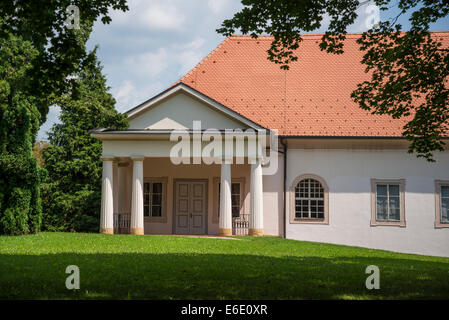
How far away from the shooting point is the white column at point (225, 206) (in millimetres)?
19188

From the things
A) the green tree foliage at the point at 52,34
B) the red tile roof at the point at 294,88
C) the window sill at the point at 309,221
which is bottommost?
the window sill at the point at 309,221

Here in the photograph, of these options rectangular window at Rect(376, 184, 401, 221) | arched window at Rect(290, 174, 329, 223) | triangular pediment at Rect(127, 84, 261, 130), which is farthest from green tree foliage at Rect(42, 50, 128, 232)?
rectangular window at Rect(376, 184, 401, 221)

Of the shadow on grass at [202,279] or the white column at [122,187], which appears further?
the white column at [122,187]

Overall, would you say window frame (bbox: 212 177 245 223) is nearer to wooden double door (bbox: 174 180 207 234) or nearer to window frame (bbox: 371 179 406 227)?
wooden double door (bbox: 174 180 207 234)

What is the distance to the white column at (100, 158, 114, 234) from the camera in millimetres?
19219

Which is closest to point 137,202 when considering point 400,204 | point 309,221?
point 309,221

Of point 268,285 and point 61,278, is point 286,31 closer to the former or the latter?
point 268,285

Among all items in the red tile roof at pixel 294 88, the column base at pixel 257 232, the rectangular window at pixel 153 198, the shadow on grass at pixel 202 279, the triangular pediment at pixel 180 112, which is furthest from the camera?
the rectangular window at pixel 153 198

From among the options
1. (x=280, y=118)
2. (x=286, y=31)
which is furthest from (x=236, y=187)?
(x=286, y=31)

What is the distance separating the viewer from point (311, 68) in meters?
24.3

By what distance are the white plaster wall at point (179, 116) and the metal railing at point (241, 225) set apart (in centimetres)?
407

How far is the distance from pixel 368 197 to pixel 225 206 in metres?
6.57

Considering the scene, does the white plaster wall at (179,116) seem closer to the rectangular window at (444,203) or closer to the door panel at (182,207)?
the door panel at (182,207)

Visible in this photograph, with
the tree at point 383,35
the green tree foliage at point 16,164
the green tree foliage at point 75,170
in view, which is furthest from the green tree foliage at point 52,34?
the green tree foliage at point 75,170
